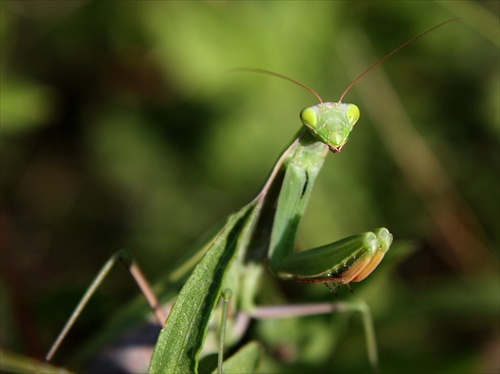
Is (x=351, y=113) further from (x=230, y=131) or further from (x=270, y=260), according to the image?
(x=230, y=131)

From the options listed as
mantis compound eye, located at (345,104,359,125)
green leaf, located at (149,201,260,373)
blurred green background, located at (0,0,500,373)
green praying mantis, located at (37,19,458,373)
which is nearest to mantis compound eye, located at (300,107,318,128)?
green praying mantis, located at (37,19,458,373)

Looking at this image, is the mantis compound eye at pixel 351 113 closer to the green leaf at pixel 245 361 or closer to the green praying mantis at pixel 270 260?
the green praying mantis at pixel 270 260

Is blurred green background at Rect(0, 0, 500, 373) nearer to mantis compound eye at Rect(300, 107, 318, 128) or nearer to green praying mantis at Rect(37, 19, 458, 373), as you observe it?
green praying mantis at Rect(37, 19, 458, 373)

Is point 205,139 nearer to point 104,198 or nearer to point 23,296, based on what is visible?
point 104,198

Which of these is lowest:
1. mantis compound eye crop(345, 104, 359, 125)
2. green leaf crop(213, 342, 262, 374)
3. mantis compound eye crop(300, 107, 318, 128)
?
green leaf crop(213, 342, 262, 374)

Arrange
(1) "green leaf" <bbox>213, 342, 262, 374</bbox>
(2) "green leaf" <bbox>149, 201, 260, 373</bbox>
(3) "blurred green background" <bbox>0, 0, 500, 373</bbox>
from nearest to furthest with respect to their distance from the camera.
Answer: (2) "green leaf" <bbox>149, 201, 260, 373</bbox>
(1) "green leaf" <bbox>213, 342, 262, 374</bbox>
(3) "blurred green background" <bbox>0, 0, 500, 373</bbox>

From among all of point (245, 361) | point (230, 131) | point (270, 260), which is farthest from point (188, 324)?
point (230, 131)

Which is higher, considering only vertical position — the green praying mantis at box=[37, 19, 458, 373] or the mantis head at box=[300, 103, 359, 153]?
the mantis head at box=[300, 103, 359, 153]
